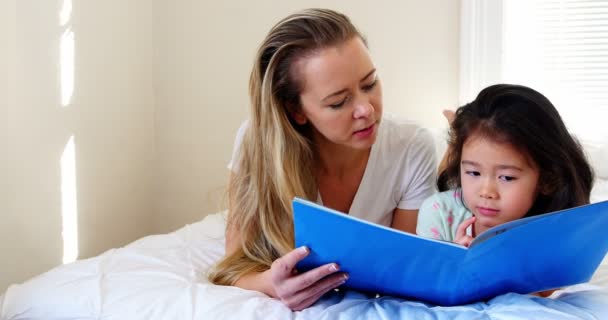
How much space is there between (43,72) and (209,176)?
3.28 feet

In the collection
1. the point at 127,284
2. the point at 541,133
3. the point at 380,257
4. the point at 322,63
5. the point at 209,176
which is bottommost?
the point at 209,176

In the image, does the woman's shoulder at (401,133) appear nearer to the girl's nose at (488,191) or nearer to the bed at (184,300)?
the girl's nose at (488,191)

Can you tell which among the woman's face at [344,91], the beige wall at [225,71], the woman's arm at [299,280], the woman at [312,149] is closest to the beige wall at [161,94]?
the beige wall at [225,71]

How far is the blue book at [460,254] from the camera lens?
3.29ft

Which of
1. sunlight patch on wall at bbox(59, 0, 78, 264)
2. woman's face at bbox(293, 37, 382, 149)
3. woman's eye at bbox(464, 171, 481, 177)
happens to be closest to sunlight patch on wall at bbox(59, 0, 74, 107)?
sunlight patch on wall at bbox(59, 0, 78, 264)

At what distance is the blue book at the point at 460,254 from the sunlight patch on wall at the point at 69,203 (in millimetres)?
1149

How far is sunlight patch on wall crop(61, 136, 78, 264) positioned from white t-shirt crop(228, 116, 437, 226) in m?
0.70

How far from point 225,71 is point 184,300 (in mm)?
1680

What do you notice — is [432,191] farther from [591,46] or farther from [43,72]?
[591,46]

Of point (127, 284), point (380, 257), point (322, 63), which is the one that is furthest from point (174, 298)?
point (322, 63)

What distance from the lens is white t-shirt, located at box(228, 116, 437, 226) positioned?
1.60 metres

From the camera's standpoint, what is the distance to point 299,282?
1157 millimetres

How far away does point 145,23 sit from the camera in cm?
274

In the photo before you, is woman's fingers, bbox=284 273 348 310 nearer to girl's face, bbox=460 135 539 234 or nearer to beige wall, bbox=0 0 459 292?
girl's face, bbox=460 135 539 234
